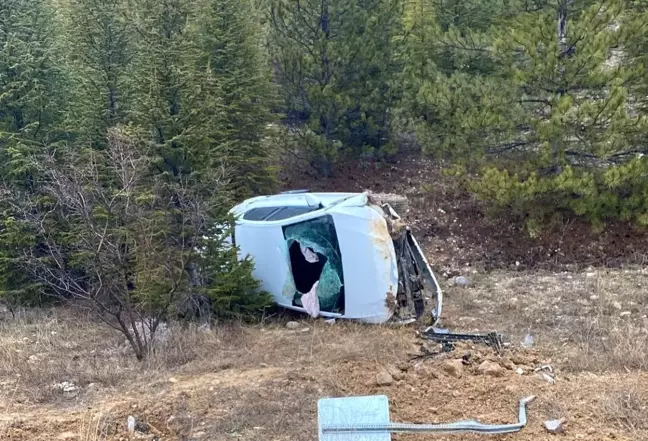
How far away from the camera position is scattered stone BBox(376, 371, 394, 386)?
612cm

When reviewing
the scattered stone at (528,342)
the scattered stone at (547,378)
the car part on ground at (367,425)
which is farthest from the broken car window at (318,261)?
the car part on ground at (367,425)

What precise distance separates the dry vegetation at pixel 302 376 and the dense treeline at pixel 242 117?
697 mm

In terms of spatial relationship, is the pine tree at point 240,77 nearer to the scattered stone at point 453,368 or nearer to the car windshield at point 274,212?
the car windshield at point 274,212

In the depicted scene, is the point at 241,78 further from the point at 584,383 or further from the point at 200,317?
the point at 584,383

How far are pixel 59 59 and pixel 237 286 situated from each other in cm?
612

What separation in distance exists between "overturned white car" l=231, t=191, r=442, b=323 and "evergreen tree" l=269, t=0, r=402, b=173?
6.15 metres

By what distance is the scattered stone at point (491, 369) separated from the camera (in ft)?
20.5

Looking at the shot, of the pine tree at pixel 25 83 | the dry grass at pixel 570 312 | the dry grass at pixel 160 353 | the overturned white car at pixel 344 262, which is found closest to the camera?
the dry grass at pixel 160 353

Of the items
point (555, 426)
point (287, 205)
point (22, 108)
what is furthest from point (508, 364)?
point (22, 108)

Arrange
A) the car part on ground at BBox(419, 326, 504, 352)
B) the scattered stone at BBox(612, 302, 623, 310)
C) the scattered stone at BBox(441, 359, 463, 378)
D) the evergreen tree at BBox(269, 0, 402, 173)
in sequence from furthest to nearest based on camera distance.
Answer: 1. the evergreen tree at BBox(269, 0, 402, 173)
2. the scattered stone at BBox(612, 302, 623, 310)
3. the car part on ground at BBox(419, 326, 504, 352)
4. the scattered stone at BBox(441, 359, 463, 378)

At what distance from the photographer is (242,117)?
44.5 ft

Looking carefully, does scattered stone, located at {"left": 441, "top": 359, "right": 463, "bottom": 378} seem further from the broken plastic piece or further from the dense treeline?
the dense treeline

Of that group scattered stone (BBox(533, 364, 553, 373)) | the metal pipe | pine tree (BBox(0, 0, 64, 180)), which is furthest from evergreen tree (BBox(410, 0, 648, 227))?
pine tree (BBox(0, 0, 64, 180))

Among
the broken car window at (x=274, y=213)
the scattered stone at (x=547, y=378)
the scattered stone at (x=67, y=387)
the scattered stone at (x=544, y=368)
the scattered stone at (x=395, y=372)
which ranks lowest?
the scattered stone at (x=544, y=368)
